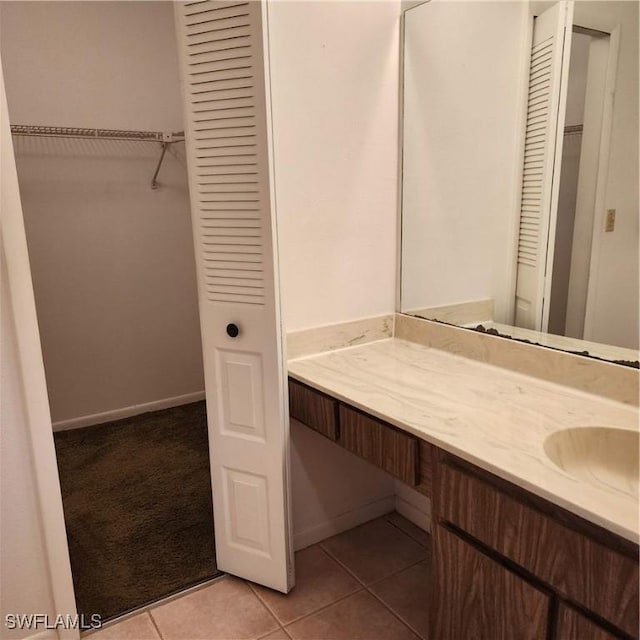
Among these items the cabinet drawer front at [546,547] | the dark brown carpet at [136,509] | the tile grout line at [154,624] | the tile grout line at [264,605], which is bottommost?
the tile grout line at [154,624]

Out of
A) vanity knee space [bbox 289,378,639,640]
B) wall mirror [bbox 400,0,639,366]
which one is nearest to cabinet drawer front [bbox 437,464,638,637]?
vanity knee space [bbox 289,378,639,640]

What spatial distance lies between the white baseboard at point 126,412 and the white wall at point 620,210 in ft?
8.62

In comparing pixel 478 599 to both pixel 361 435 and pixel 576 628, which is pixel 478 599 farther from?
pixel 361 435

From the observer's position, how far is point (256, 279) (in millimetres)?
1578

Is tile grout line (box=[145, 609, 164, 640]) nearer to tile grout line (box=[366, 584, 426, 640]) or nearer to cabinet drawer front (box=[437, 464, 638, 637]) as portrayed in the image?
tile grout line (box=[366, 584, 426, 640])

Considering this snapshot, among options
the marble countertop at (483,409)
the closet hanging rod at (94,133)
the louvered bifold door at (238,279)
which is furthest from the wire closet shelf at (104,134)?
the marble countertop at (483,409)

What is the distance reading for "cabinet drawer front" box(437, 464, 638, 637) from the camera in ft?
2.91

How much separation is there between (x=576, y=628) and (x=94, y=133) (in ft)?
9.60

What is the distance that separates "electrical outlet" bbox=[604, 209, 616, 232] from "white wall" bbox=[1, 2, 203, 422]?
2469 mm

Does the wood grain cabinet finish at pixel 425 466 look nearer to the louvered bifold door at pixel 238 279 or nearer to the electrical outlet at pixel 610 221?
the louvered bifold door at pixel 238 279

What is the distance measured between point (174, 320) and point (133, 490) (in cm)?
119

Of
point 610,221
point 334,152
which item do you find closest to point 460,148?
point 334,152

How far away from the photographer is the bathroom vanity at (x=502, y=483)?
3.04 feet

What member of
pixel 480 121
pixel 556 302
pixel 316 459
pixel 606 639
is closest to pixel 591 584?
pixel 606 639
